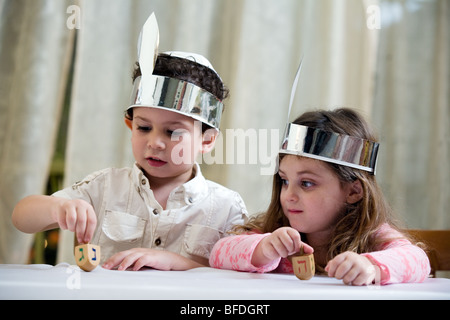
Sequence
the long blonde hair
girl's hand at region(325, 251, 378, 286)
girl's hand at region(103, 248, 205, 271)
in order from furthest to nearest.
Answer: the long blonde hair → girl's hand at region(103, 248, 205, 271) → girl's hand at region(325, 251, 378, 286)

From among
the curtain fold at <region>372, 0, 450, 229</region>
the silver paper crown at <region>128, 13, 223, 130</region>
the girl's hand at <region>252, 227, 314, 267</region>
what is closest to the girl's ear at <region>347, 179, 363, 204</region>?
the girl's hand at <region>252, 227, 314, 267</region>

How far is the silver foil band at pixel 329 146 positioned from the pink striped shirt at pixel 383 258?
152 mm

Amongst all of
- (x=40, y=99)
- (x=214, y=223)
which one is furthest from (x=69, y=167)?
(x=214, y=223)

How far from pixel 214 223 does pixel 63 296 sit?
2.05 ft

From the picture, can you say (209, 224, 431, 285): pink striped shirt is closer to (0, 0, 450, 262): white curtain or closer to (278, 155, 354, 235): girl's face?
(278, 155, 354, 235): girl's face

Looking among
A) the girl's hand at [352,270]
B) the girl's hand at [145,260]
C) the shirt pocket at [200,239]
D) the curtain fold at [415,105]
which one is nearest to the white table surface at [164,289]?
the girl's hand at [352,270]

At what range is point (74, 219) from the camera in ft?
2.51

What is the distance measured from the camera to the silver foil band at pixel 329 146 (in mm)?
946

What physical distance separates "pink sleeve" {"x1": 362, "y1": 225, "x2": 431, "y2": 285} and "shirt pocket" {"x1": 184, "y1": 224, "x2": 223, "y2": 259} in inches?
15.0

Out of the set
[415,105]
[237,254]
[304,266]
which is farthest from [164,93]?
[415,105]

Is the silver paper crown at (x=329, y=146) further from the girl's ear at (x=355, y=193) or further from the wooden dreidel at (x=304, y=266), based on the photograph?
the wooden dreidel at (x=304, y=266)

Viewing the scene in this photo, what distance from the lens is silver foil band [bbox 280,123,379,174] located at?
3.10 feet

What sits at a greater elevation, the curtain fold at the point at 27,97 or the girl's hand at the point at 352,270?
the curtain fold at the point at 27,97

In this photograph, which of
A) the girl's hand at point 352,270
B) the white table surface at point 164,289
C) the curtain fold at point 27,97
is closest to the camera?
the white table surface at point 164,289
